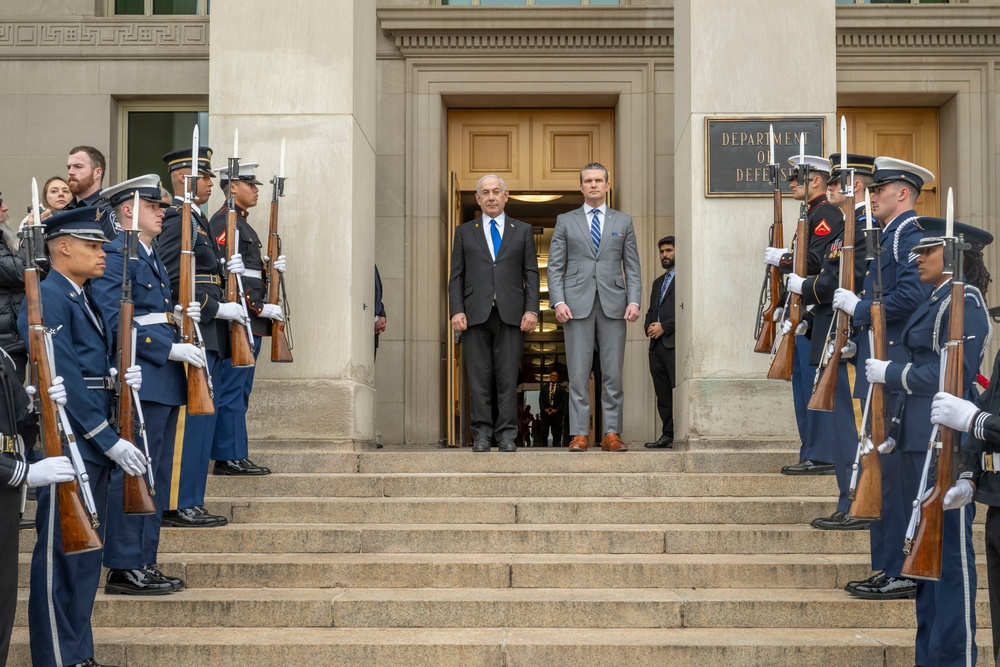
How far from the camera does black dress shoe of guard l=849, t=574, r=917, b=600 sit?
673 centimetres

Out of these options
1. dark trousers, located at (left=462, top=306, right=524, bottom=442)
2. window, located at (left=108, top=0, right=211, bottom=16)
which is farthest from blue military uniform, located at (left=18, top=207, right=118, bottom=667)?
window, located at (left=108, top=0, right=211, bottom=16)

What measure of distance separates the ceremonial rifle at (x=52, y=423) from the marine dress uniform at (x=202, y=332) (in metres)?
1.96

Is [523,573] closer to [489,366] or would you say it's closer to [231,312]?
[231,312]

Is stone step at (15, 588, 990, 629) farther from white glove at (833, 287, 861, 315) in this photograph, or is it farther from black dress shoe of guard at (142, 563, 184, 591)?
white glove at (833, 287, 861, 315)

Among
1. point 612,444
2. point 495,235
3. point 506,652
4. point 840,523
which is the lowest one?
point 506,652

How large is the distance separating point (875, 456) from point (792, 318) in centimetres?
212

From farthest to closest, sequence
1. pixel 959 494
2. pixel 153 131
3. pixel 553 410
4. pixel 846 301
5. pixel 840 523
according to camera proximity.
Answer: pixel 553 410 → pixel 153 131 → pixel 840 523 → pixel 846 301 → pixel 959 494

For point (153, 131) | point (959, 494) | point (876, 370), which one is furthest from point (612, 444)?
point (153, 131)

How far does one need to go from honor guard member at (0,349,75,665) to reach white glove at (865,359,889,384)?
3723 mm

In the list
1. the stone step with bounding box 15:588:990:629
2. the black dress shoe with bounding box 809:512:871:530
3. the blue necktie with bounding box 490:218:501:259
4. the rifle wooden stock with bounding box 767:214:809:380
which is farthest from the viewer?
the blue necktie with bounding box 490:218:501:259

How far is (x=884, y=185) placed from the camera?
6.80 metres

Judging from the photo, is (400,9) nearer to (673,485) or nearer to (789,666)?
(673,485)

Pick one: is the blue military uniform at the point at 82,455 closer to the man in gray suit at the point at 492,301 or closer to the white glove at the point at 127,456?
the white glove at the point at 127,456

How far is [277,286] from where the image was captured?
29.9ft
